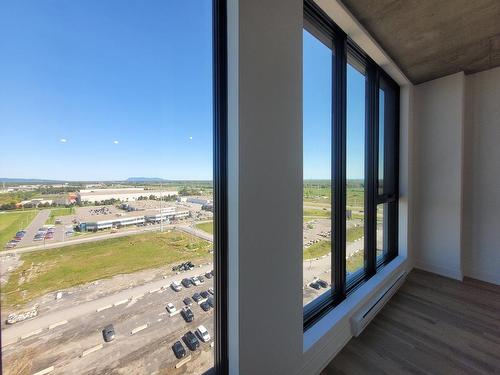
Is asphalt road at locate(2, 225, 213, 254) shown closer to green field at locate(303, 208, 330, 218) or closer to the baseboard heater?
green field at locate(303, 208, 330, 218)

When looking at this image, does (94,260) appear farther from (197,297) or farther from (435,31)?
(435,31)

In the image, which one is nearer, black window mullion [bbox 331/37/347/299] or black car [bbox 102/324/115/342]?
black car [bbox 102/324/115/342]

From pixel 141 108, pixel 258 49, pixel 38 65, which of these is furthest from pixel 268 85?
pixel 38 65

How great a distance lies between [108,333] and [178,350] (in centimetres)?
37

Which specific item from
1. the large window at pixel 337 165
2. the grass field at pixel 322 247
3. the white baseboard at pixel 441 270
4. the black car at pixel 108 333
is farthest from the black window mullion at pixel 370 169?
the black car at pixel 108 333

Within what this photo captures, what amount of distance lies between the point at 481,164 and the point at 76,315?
14.4ft

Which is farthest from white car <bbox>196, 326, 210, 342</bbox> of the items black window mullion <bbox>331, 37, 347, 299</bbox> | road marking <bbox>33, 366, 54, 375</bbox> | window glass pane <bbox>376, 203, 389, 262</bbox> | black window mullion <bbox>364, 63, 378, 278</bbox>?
window glass pane <bbox>376, 203, 389, 262</bbox>

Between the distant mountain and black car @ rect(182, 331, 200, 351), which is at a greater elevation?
the distant mountain

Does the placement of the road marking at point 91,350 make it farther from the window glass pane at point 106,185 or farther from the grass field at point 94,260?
the grass field at point 94,260

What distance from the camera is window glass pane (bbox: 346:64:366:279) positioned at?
2.17 meters

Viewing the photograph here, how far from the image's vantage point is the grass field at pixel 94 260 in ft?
2.18

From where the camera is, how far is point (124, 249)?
35.3 inches

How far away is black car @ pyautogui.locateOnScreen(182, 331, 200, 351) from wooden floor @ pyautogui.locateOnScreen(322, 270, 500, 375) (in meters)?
1.07

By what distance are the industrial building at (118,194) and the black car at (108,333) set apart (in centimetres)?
51
